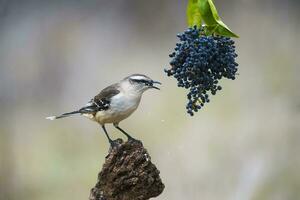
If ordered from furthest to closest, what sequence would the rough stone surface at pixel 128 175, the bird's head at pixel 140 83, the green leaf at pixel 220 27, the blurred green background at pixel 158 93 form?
the blurred green background at pixel 158 93 < the bird's head at pixel 140 83 < the rough stone surface at pixel 128 175 < the green leaf at pixel 220 27

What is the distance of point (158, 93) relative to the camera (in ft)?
10.0

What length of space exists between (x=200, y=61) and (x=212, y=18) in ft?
0.35

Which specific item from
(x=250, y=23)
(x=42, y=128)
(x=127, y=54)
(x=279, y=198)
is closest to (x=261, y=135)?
(x=279, y=198)

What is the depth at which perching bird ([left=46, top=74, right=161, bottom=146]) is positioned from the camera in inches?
85.3

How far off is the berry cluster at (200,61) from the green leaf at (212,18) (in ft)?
0.11

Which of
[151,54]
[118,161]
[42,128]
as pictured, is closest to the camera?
[118,161]

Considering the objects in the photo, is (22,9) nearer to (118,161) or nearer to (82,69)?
(82,69)

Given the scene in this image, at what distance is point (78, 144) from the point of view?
313cm

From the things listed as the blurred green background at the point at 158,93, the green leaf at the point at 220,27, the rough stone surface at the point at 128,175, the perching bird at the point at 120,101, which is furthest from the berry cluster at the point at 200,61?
the blurred green background at the point at 158,93

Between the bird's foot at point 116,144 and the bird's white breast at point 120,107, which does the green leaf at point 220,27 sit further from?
the bird's white breast at point 120,107

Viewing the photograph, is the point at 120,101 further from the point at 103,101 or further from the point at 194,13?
the point at 194,13

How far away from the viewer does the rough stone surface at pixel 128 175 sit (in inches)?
71.4

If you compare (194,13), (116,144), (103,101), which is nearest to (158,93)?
(103,101)

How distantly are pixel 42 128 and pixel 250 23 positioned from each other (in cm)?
120
